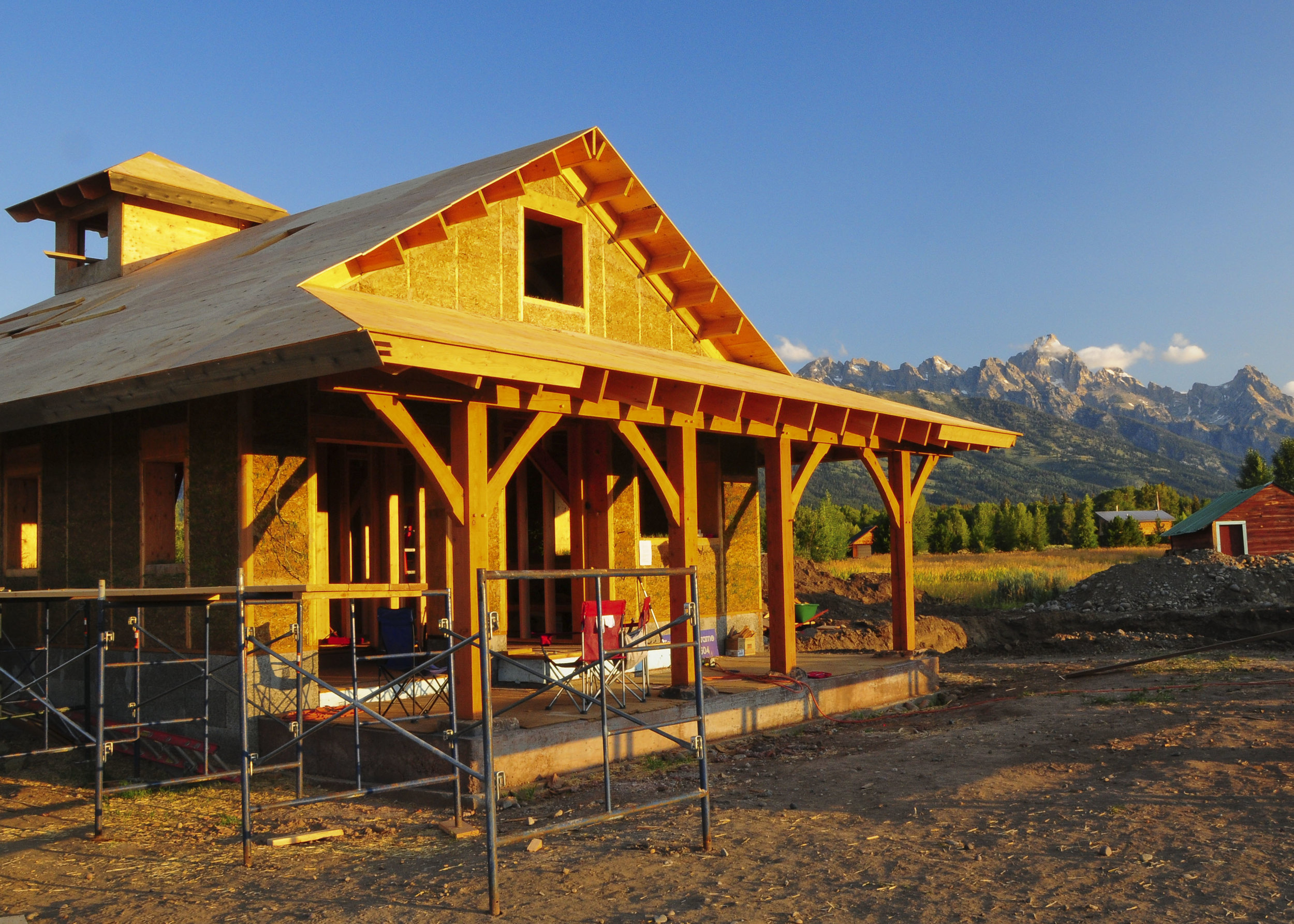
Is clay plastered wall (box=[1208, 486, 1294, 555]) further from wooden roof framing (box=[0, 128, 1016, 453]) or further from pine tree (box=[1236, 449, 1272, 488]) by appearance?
pine tree (box=[1236, 449, 1272, 488])

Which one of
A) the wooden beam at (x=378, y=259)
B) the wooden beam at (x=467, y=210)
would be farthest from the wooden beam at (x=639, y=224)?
the wooden beam at (x=378, y=259)

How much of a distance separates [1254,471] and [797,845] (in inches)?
3028

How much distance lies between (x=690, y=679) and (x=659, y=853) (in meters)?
4.20

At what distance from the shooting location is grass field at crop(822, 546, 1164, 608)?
29875 millimetres

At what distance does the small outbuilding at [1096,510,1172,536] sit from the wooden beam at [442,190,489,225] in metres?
71.5

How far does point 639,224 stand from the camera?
12.4 metres

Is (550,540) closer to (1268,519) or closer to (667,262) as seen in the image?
(667,262)

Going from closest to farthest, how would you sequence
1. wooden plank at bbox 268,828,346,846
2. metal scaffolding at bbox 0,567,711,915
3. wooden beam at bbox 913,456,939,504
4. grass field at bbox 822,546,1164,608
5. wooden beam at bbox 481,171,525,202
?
1. metal scaffolding at bbox 0,567,711,915
2. wooden plank at bbox 268,828,346,846
3. wooden beam at bbox 481,171,525,202
4. wooden beam at bbox 913,456,939,504
5. grass field at bbox 822,546,1164,608

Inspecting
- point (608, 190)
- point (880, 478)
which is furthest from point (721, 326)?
point (880, 478)

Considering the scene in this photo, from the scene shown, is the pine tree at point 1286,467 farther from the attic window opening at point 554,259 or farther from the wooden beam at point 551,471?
the wooden beam at point 551,471

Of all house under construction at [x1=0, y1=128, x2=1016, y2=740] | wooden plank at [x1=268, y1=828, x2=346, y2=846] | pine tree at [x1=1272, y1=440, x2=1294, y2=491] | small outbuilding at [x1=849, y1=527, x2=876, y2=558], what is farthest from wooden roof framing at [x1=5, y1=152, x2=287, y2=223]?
pine tree at [x1=1272, y1=440, x2=1294, y2=491]

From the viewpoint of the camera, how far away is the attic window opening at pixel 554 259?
12055 mm

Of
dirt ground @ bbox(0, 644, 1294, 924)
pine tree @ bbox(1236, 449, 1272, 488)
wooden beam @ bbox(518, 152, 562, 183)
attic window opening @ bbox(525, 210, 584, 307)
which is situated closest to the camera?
dirt ground @ bbox(0, 644, 1294, 924)

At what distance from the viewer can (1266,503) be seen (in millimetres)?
37250
